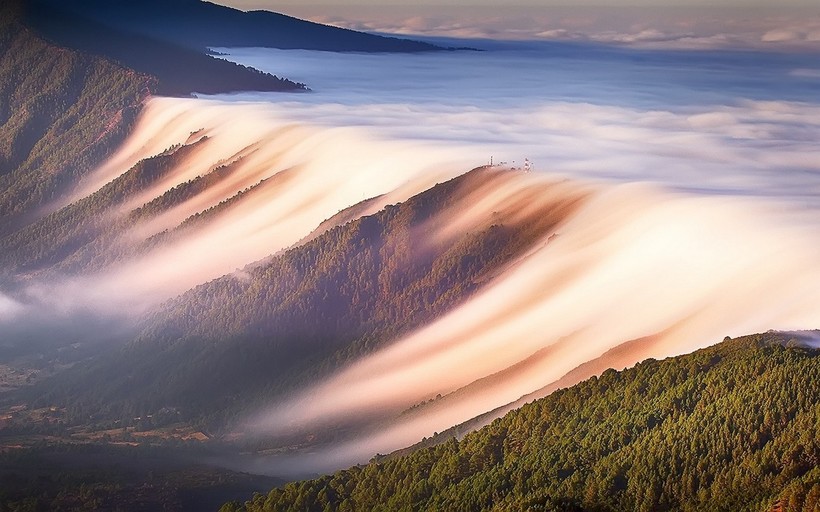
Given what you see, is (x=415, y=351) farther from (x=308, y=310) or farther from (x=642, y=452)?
(x=642, y=452)

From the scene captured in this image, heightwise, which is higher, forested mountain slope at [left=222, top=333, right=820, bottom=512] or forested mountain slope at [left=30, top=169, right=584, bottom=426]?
forested mountain slope at [left=30, top=169, right=584, bottom=426]

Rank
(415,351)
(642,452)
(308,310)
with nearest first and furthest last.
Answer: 1. (642,452)
2. (415,351)
3. (308,310)

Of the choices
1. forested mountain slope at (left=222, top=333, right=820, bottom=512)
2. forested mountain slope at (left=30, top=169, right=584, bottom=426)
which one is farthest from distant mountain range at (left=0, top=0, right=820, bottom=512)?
forested mountain slope at (left=30, top=169, right=584, bottom=426)

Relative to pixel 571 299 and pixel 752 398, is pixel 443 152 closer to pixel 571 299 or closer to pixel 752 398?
pixel 571 299

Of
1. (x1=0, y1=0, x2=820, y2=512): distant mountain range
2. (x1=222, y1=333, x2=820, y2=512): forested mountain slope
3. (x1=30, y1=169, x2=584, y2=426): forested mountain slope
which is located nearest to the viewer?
(x1=222, y1=333, x2=820, y2=512): forested mountain slope

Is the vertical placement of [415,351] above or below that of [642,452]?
above

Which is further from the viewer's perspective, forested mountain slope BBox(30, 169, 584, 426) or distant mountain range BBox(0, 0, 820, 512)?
forested mountain slope BBox(30, 169, 584, 426)

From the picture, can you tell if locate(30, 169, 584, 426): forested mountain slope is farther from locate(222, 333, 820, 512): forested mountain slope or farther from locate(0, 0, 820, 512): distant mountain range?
locate(222, 333, 820, 512): forested mountain slope

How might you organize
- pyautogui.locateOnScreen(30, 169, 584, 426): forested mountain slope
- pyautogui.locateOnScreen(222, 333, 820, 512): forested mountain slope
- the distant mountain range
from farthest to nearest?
pyautogui.locateOnScreen(30, 169, 584, 426): forested mountain slope < the distant mountain range < pyautogui.locateOnScreen(222, 333, 820, 512): forested mountain slope

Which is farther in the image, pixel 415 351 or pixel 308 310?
pixel 308 310

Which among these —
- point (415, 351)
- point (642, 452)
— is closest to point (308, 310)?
point (415, 351)
